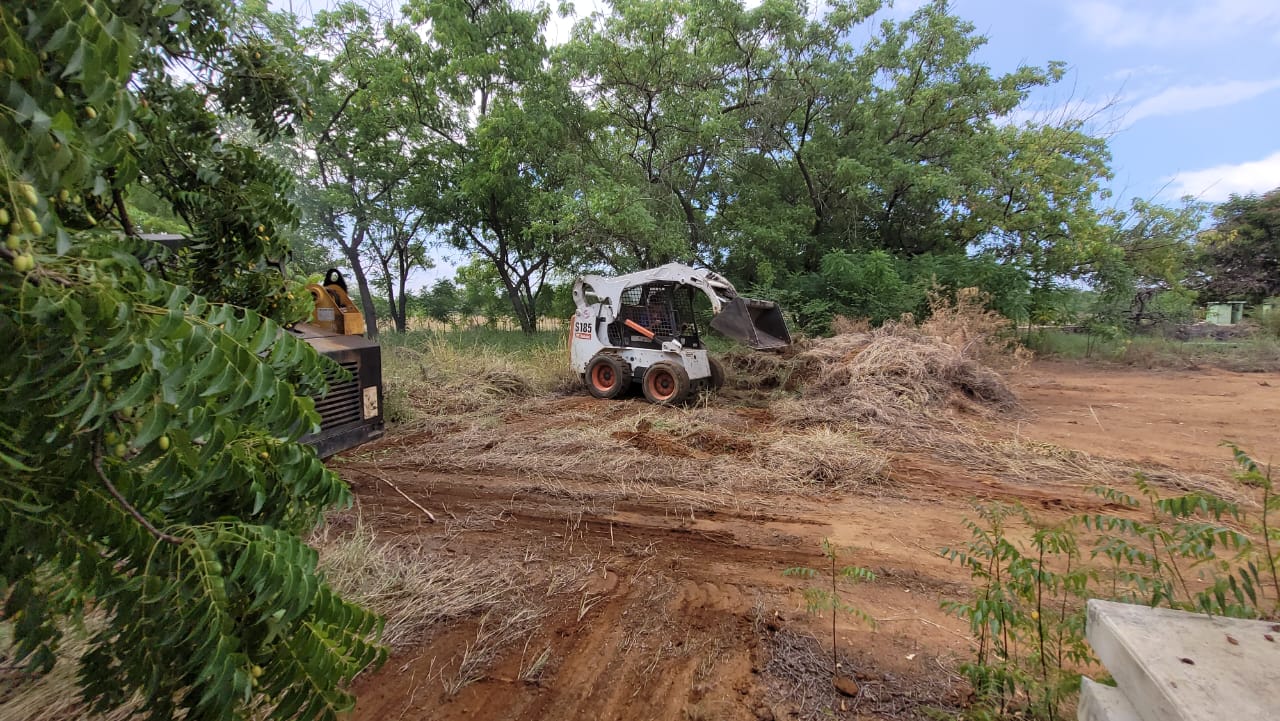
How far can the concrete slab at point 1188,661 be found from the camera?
1237 mm

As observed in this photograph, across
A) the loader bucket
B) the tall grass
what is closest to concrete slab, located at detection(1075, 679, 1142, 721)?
the loader bucket

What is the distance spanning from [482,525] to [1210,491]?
20.3 feet

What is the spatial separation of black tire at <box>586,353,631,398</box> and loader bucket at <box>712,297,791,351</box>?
1749mm

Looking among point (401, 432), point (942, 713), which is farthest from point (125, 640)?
point (401, 432)

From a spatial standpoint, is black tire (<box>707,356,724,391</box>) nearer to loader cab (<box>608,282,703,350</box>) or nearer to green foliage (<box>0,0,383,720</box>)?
loader cab (<box>608,282,703,350</box>)

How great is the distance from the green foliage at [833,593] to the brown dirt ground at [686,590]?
6 centimetres

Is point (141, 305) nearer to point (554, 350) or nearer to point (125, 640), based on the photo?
point (125, 640)

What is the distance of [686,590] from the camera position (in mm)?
3021

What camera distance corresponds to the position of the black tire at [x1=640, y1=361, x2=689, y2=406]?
788 cm

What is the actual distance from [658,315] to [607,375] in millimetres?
1388

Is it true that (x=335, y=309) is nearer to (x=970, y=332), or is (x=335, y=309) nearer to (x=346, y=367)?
(x=346, y=367)

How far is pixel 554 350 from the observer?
11.7 m

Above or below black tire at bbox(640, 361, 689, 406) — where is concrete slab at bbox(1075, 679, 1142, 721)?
below

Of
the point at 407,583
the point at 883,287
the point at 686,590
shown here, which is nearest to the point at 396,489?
the point at 407,583
